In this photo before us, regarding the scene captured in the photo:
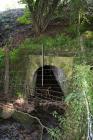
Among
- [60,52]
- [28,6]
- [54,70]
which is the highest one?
[28,6]

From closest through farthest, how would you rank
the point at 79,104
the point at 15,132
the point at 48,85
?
1. the point at 79,104
2. the point at 15,132
3. the point at 48,85

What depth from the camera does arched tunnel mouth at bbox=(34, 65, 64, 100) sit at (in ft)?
37.1

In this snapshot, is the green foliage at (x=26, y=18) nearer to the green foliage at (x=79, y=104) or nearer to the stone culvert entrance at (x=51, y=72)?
the stone culvert entrance at (x=51, y=72)

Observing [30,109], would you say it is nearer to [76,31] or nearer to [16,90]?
[16,90]

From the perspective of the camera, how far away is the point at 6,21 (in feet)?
52.0

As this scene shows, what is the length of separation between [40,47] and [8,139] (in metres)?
3.12

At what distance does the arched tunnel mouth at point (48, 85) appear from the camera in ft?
37.1

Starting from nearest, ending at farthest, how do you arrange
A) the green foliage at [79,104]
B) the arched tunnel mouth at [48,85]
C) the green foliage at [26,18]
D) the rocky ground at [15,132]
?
the green foliage at [79,104] → the rocky ground at [15,132] → the arched tunnel mouth at [48,85] → the green foliage at [26,18]

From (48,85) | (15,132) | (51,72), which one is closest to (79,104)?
(15,132)

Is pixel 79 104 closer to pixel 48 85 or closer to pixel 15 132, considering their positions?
pixel 15 132

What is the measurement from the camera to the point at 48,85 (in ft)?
39.0

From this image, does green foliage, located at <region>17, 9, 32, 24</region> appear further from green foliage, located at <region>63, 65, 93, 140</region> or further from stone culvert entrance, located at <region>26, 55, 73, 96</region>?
green foliage, located at <region>63, 65, 93, 140</region>

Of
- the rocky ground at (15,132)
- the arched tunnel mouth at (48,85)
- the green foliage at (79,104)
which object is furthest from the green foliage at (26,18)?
the green foliage at (79,104)

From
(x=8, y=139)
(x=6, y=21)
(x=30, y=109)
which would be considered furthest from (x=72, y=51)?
(x=6, y=21)
